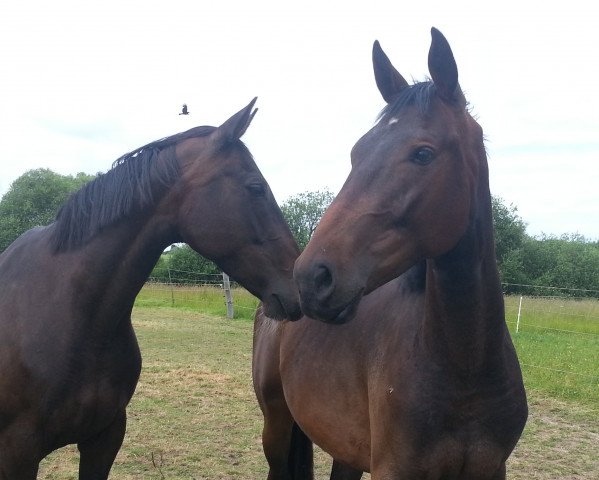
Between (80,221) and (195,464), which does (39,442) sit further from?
(195,464)

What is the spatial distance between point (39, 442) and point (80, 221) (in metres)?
1.02

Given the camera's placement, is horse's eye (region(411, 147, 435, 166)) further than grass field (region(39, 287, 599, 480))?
No

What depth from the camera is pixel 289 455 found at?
151 inches

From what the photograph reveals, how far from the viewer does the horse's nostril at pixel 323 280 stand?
1627 mm

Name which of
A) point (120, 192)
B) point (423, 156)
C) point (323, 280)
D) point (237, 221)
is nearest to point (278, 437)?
point (237, 221)

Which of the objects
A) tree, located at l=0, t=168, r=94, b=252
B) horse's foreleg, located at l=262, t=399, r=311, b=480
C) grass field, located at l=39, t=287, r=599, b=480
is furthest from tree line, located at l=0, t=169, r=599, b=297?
horse's foreleg, located at l=262, t=399, r=311, b=480

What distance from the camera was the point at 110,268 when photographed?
2660mm

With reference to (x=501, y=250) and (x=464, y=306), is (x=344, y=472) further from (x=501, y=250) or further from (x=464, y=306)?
(x=501, y=250)

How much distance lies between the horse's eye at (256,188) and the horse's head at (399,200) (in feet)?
2.51

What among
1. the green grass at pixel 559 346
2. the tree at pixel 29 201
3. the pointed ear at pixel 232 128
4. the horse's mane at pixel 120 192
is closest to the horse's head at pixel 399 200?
the pointed ear at pixel 232 128

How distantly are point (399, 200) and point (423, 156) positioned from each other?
16cm

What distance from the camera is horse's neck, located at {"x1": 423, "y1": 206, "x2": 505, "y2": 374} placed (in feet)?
6.48

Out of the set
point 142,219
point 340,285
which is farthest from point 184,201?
point 340,285

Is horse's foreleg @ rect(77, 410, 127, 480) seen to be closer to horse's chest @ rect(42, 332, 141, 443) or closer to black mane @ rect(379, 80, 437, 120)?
horse's chest @ rect(42, 332, 141, 443)
